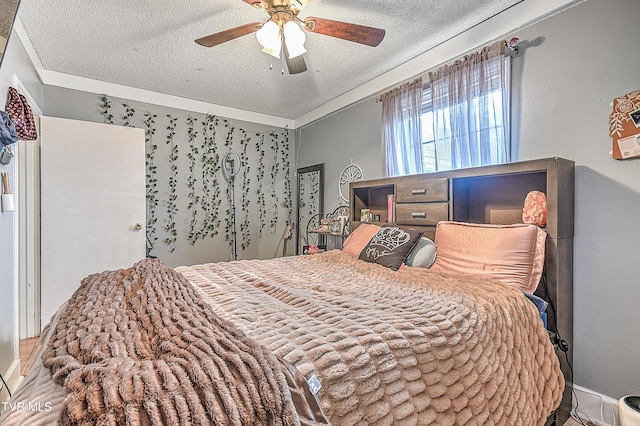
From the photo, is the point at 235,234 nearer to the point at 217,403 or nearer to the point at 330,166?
the point at 330,166

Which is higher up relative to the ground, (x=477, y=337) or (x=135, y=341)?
(x=135, y=341)

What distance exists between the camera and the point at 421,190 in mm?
2477

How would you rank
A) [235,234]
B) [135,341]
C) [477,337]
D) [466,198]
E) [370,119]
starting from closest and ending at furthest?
1. [135,341]
2. [477,337]
3. [466,198]
4. [370,119]
5. [235,234]

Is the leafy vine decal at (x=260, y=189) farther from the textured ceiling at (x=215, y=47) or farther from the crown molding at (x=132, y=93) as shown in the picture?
the textured ceiling at (x=215, y=47)

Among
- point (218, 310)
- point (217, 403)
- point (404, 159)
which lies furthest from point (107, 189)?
point (217, 403)

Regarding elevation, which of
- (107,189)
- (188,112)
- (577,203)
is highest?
(188,112)

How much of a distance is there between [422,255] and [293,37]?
64.2 inches

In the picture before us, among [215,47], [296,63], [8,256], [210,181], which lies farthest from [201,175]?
[296,63]

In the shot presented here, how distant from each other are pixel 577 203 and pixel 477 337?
1.31 metres

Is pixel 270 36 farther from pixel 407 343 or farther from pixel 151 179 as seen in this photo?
pixel 151 179

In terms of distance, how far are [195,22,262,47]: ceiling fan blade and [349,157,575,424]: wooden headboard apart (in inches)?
64.0

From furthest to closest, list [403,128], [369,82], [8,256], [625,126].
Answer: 1. [369,82]
2. [403,128]
3. [8,256]
4. [625,126]

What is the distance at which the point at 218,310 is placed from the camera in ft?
3.86

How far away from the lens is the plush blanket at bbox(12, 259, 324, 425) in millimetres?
546
